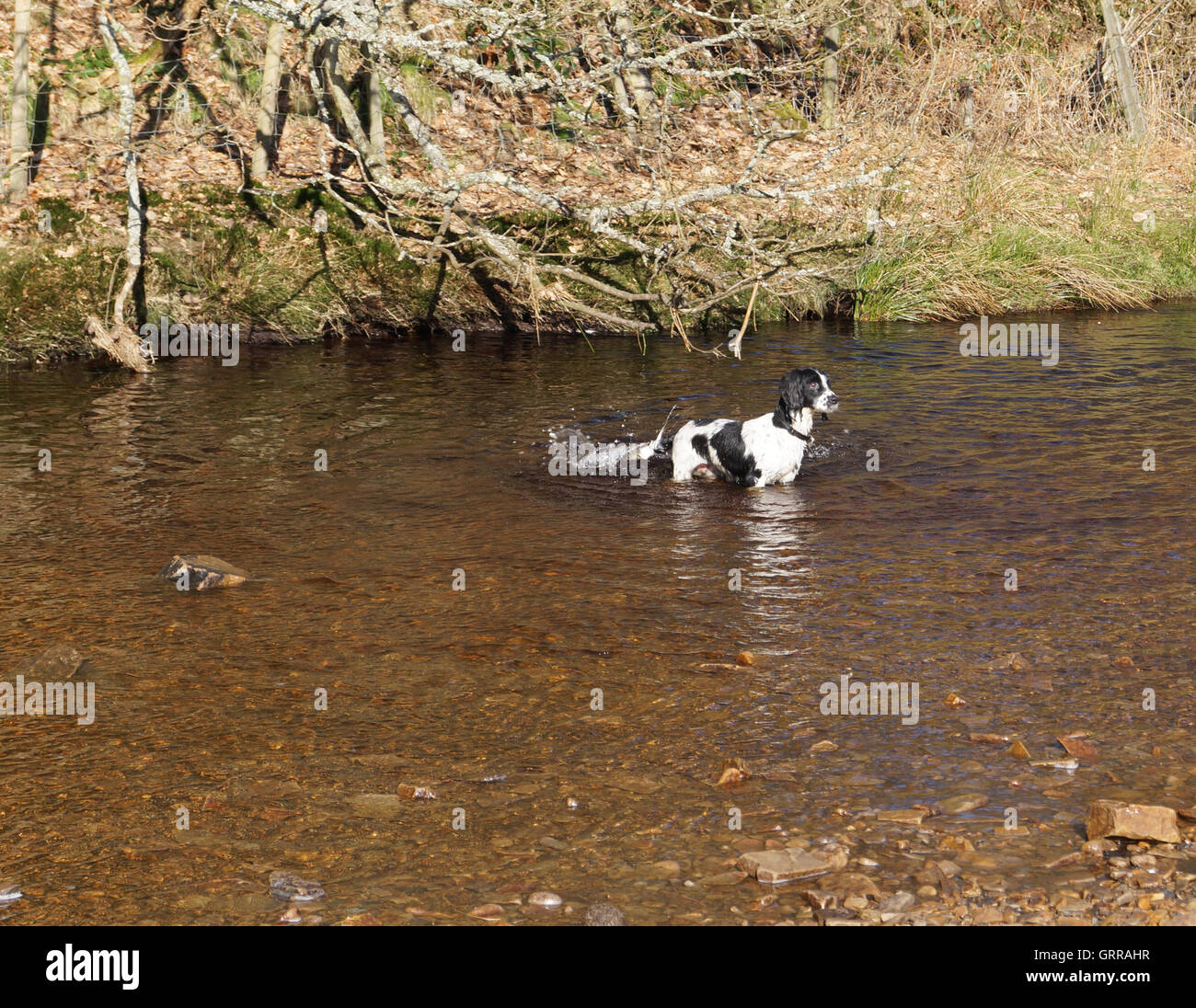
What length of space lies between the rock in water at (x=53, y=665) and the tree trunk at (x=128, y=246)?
7.76 meters

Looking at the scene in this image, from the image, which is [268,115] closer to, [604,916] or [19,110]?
[19,110]

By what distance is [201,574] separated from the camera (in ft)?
23.1

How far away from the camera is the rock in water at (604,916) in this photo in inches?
152

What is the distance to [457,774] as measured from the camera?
491 centimetres

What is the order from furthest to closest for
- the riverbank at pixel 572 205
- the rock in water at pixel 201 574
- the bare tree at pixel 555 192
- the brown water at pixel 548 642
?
1. the riverbank at pixel 572 205
2. the bare tree at pixel 555 192
3. the rock in water at pixel 201 574
4. the brown water at pixel 548 642

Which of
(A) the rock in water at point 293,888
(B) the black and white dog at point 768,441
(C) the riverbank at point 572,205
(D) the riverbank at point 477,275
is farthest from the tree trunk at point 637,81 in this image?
(A) the rock in water at point 293,888

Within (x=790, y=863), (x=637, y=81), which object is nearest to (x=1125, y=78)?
(x=637, y=81)

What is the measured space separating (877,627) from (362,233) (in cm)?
1049

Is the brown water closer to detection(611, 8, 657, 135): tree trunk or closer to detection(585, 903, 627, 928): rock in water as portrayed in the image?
detection(585, 903, 627, 928): rock in water

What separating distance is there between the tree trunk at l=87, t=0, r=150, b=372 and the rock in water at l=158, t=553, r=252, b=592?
6610mm

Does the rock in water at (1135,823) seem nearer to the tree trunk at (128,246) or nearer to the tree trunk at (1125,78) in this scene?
the tree trunk at (128,246)

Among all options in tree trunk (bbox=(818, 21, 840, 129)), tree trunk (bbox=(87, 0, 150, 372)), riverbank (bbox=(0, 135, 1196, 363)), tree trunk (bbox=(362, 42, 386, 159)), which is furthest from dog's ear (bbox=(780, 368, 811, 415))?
tree trunk (bbox=(818, 21, 840, 129))
